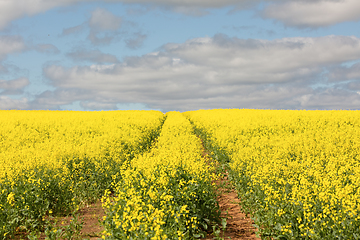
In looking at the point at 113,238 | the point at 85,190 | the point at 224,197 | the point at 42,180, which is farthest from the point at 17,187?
the point at 224,197

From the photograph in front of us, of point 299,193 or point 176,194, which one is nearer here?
point 299,193

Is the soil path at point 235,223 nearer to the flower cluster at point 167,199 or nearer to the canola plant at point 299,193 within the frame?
the canola plant at point 299,193

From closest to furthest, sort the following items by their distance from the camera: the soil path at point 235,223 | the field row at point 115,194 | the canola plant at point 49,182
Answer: the field row at point 115,194
the soil path at point 235,223
the canola plant at point 49,182

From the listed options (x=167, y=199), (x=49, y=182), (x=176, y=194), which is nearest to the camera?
(x=167, y=199)

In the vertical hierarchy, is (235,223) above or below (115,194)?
below

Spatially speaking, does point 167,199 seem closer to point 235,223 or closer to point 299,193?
point 299,193

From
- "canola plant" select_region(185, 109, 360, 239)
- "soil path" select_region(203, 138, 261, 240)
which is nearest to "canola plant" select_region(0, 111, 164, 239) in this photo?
"soil path" select_region(203, 138, 261, 240)

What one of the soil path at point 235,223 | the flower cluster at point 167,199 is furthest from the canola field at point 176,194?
the soil path at point 235,223

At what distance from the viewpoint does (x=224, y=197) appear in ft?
37.5

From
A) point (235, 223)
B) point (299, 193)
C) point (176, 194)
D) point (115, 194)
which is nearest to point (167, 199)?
point (176, 194)

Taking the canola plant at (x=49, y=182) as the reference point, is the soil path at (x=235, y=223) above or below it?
below

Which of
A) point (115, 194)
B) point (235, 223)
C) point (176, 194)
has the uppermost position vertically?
point (176, 194)

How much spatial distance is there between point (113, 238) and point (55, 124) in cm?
2590

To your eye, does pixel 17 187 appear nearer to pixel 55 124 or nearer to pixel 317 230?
pixel 317 230
